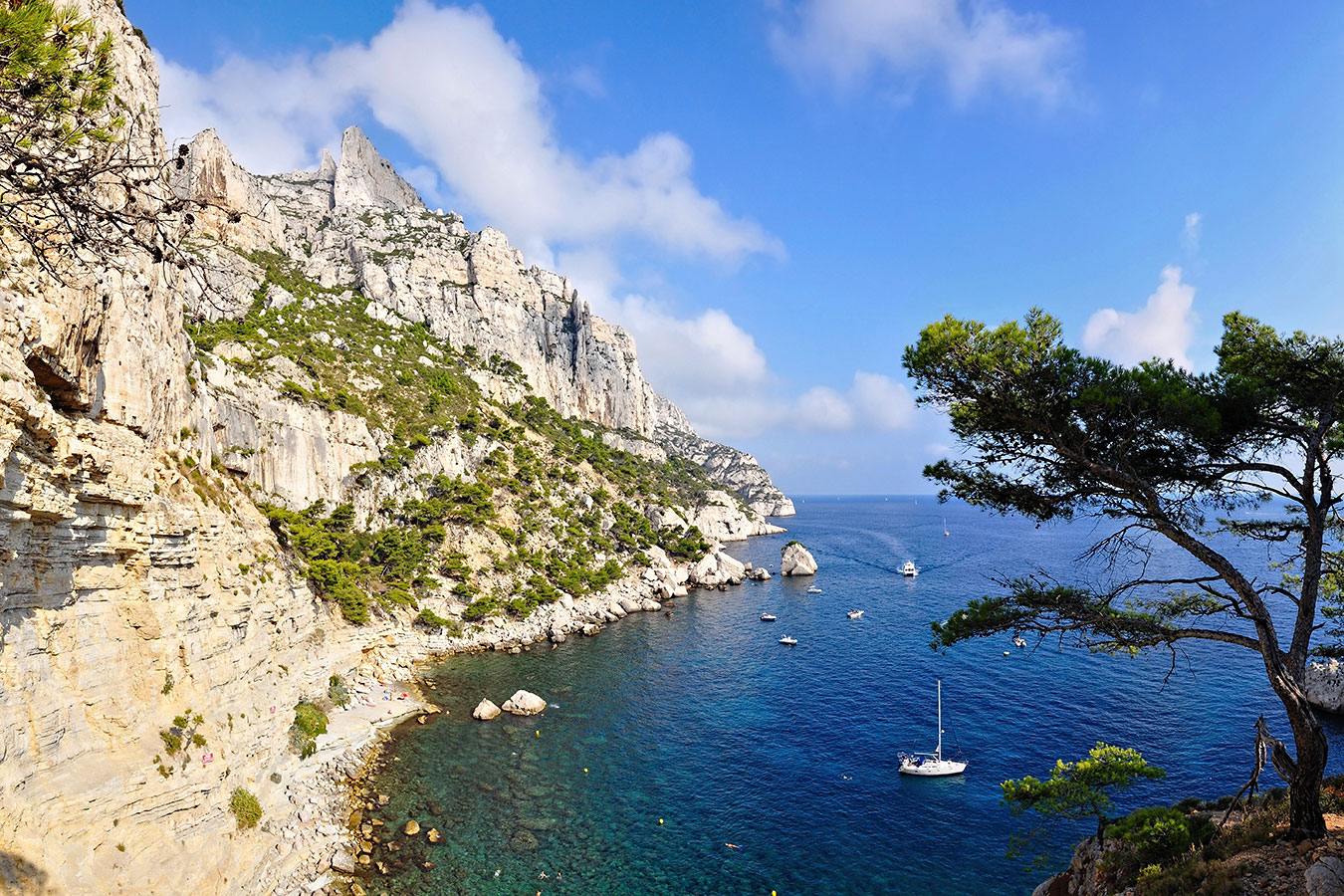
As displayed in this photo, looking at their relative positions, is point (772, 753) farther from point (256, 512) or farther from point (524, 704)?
point (256, 512)

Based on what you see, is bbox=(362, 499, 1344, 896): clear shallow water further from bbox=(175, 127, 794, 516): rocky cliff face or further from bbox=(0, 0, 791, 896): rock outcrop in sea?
bbox=(175, 127, 794, 516): rocky cliff face

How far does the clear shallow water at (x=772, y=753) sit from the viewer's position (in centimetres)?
2105

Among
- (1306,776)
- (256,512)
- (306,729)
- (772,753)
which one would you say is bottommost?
(772,753)

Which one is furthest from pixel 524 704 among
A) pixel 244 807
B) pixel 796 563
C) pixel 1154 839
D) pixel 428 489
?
pixel 796 563

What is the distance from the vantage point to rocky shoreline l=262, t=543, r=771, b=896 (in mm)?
19219

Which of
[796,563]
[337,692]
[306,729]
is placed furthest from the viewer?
[796,563]

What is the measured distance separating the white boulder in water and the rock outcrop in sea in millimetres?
7465

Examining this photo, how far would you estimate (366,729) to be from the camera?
29.1m

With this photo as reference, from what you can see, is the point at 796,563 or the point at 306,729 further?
the point at 796,563

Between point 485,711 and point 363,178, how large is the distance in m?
112

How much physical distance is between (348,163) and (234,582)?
112 metres

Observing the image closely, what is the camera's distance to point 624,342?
474 ft

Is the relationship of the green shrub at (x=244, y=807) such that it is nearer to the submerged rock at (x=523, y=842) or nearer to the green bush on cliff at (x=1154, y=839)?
the submerged rock at (x=523, y=842)

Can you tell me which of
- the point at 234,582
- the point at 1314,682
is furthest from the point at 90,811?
the point at 1314,682
